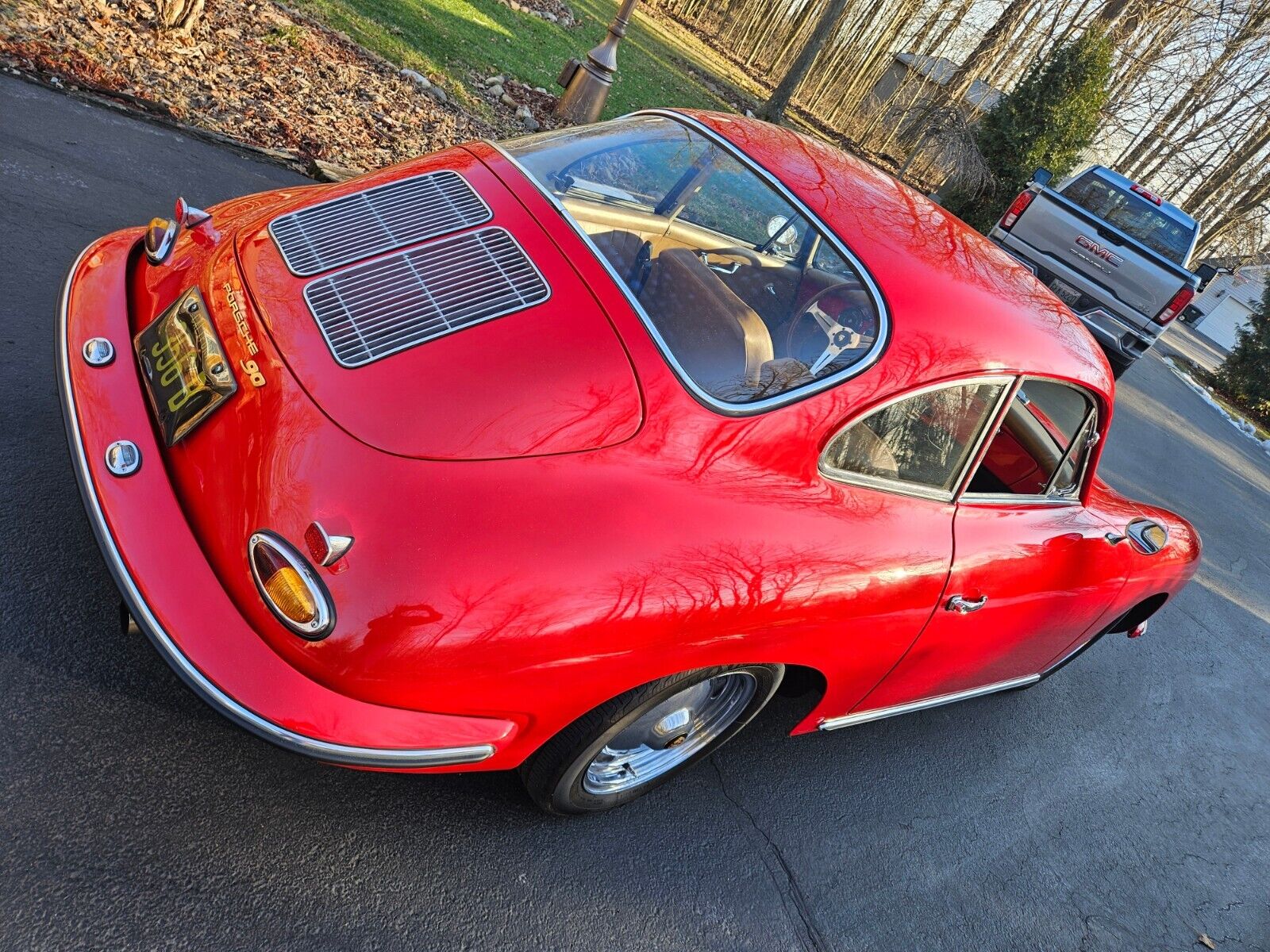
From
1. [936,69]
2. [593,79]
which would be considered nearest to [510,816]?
[593,79]

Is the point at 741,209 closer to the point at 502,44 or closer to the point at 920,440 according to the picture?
the point at 920,440

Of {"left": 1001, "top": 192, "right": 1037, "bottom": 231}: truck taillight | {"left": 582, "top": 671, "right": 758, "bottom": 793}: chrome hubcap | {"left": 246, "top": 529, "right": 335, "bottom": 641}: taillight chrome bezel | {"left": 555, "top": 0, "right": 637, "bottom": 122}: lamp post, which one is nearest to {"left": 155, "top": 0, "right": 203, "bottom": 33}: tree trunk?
{"left": 555, "top": 0, "right": 637, "bottom": 122}: lamp post

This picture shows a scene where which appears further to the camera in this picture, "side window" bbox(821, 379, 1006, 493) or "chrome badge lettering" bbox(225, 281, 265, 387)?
"side window" bbox(821, 379, 1006, 493)

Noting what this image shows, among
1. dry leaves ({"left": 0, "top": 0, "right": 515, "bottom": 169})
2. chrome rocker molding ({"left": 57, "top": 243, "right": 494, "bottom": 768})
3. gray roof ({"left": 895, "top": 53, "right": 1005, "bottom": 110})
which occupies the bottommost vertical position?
dry leaves ({"left": 0, "top": 0, "right": 515, "bottom": 169})

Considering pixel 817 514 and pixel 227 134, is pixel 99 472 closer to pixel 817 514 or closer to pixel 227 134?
pixel 817 514

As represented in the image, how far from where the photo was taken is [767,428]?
2.10 metres

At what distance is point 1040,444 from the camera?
10.6ft

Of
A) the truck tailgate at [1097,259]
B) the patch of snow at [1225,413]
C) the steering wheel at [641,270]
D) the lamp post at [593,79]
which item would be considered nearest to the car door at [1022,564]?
the steering wheel at [641,270]

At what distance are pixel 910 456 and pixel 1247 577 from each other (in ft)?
19.2

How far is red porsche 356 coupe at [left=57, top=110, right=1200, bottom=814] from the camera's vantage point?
1.70 meters

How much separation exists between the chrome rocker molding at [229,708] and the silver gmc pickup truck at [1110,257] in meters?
8.32

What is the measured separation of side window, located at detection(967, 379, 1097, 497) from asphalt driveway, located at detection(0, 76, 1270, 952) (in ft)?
3.72

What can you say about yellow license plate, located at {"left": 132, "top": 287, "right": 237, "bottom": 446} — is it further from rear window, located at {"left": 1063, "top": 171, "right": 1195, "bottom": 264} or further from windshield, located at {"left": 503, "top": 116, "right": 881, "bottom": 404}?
rear window, located at {"left": 1063, "top": 171, "right": 1195, "bottom": 264}

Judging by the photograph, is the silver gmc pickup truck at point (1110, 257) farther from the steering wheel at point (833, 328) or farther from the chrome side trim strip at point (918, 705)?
the steering wheel at point (833, 328)
